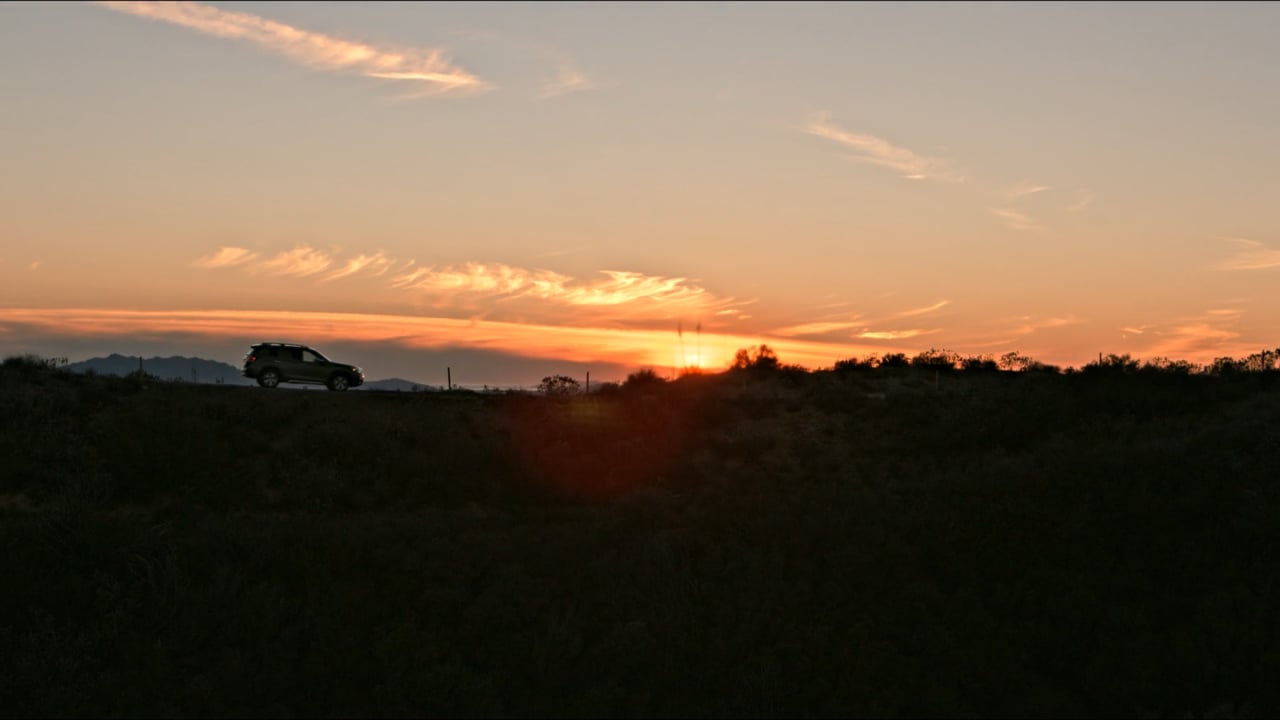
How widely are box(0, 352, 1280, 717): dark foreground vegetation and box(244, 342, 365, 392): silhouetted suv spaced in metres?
3.85

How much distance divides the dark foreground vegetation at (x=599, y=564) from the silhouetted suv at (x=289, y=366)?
3.85 m

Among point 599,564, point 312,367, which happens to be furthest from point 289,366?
point 599,564

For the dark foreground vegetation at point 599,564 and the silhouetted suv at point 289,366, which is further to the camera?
the silhouetted suv at point 289,366

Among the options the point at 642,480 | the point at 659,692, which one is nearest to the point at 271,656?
the point at 659,692

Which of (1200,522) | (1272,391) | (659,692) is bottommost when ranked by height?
(659,692)

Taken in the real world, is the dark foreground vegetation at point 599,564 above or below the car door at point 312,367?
below

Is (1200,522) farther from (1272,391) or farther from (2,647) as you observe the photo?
(2,647)

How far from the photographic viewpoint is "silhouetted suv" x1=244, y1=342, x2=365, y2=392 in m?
44.4

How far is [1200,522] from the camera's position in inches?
1100

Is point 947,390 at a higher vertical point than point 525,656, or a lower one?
higher

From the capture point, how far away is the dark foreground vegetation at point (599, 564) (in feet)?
66.4

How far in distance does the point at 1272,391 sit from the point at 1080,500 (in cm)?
2190

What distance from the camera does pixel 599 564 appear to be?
25.2 metres

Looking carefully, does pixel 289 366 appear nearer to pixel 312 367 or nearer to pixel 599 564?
pixel 312 367
